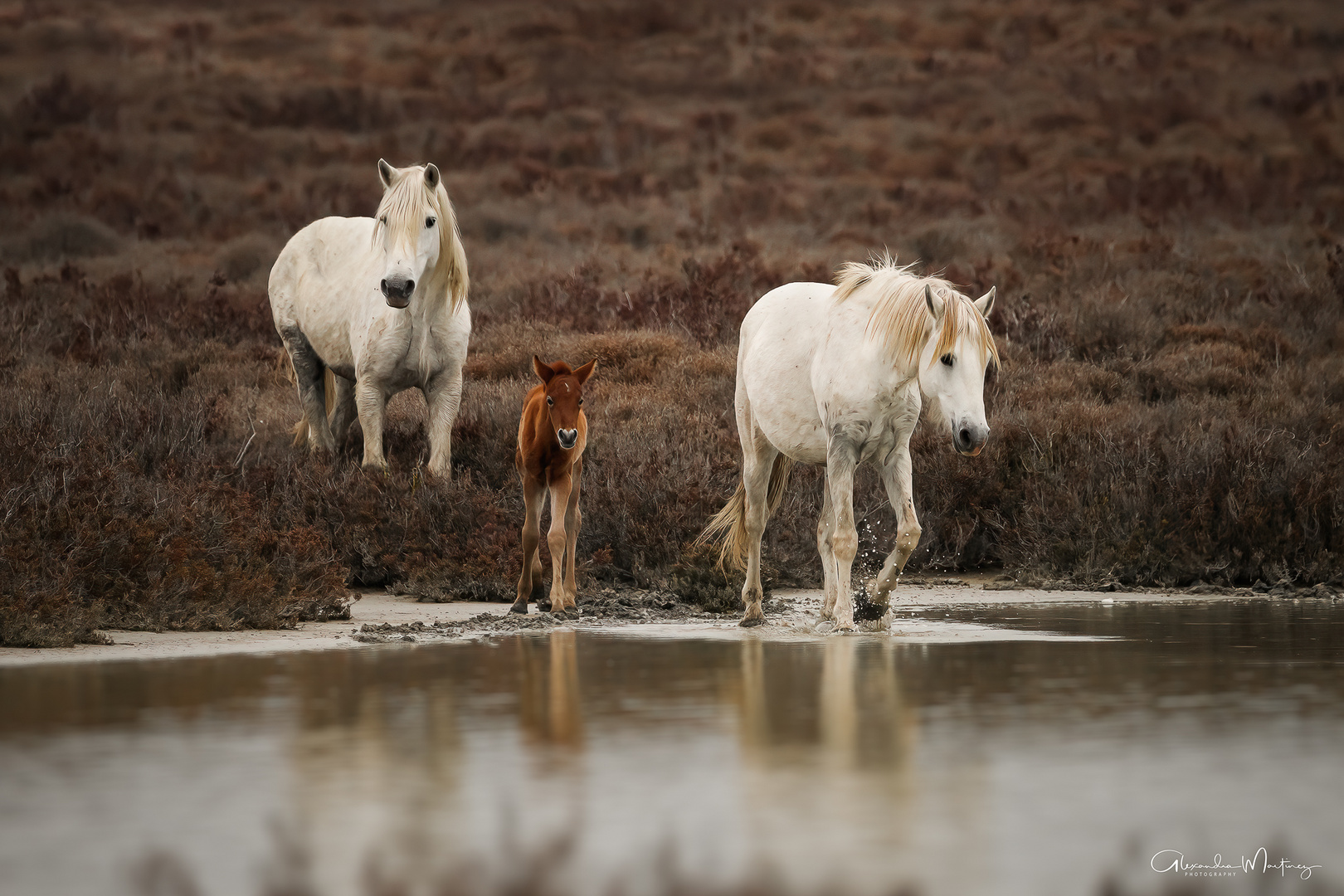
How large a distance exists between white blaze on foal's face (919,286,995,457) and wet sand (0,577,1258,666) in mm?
1028

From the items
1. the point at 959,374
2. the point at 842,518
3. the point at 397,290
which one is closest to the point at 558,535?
the point at 842,518

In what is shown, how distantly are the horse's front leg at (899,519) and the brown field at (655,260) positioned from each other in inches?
60.6

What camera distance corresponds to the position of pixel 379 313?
11.3m

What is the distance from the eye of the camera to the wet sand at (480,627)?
293 inches

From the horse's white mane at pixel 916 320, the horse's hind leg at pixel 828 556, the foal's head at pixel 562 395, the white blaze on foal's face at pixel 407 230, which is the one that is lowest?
the horse's hind leg at pixel 828 556

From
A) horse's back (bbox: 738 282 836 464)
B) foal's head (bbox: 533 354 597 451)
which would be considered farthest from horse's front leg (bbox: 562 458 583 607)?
horse's back (bbox: 738 282 836 464)

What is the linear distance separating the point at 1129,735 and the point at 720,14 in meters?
46.3

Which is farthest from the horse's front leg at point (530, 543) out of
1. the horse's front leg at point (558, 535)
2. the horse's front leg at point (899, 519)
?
the horse's front leg at point (899, 519)

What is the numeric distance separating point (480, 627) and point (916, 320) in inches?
108

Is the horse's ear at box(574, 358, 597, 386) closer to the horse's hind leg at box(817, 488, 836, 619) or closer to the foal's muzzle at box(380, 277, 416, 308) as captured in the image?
the horse's hind leg at box(817, 488, 836, 619)

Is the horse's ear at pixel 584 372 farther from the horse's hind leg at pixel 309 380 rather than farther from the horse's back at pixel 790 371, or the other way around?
the horse's hind leg at pixel 309 380

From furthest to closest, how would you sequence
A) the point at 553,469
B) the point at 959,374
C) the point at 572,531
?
the point at 572,531 < the point at 553,469 < the point at 959,374

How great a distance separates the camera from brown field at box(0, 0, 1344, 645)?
10.4 meters

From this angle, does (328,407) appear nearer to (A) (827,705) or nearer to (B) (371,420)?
(B) (371,420)
